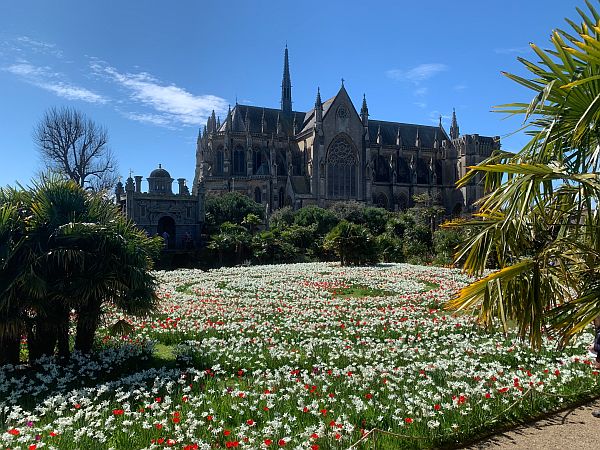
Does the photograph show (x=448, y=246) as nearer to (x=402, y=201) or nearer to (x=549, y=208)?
(x=549, y=208)

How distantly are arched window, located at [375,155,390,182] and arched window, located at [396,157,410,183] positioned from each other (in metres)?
1.55

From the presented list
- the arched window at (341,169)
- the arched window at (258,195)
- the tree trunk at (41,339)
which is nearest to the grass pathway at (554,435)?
the tree trunk at (41,339)

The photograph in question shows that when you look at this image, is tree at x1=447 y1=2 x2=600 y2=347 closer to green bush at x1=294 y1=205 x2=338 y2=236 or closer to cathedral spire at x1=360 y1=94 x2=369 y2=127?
green bush at x1=294 y1=205 x2=338 y2=236

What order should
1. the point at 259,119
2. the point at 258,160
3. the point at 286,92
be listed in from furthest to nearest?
1. the point at 286,92
2. the point at 259,119
3. the point at 258,160

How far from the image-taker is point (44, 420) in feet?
18.2

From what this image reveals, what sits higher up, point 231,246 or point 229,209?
point 229,209

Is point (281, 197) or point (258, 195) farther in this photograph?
point (281, 197)

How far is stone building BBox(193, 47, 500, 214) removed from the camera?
55.8 metres

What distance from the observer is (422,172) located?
67.7 m

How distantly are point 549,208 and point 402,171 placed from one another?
62.4 metres

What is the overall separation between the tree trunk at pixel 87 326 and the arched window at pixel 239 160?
49.5 meters

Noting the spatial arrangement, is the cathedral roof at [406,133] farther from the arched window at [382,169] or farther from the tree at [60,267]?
the tree at [60,267]

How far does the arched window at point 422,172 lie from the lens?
67.1 m

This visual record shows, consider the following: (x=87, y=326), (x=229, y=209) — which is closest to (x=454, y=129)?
(x=229, y=209)
